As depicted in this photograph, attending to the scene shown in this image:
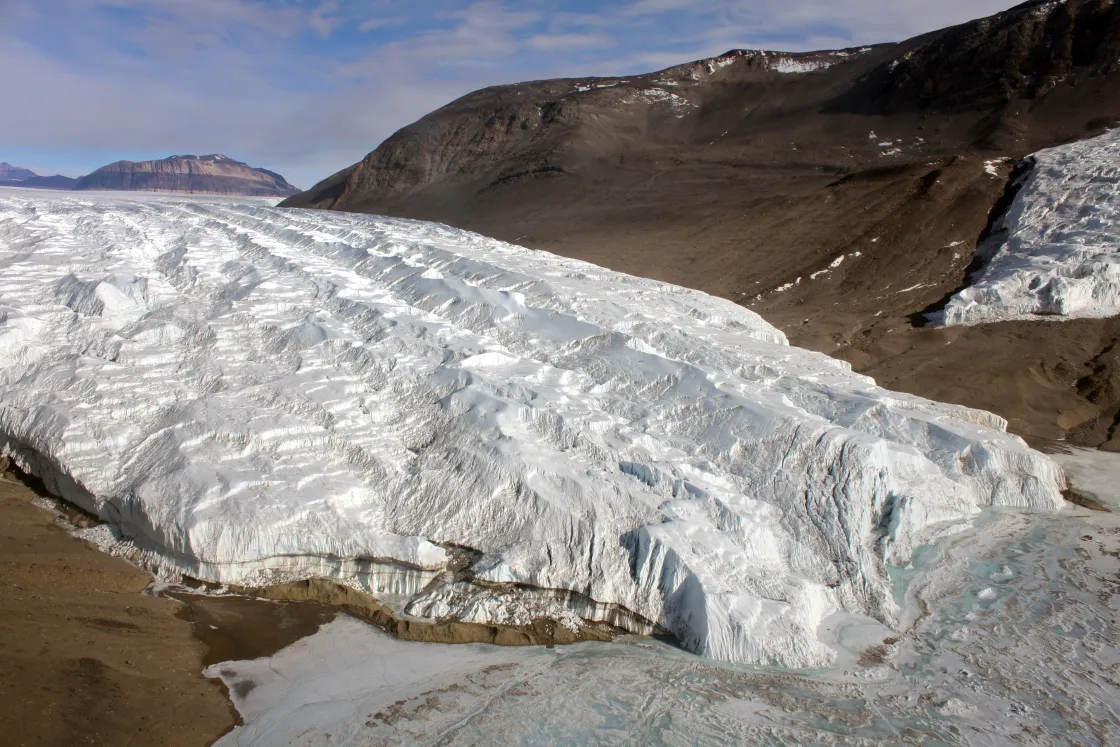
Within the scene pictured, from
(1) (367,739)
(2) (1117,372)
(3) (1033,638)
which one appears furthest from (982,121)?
(1) (367,739)

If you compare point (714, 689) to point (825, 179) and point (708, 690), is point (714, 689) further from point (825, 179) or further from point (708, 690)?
point (825, 179)

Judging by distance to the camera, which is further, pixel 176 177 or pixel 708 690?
pixel 176 177

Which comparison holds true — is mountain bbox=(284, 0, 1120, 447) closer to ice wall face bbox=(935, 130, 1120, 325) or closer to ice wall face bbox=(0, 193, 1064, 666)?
ice wall face bbox=(935, 130, 1120, 325)

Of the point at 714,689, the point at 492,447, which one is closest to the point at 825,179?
the point at 492,447

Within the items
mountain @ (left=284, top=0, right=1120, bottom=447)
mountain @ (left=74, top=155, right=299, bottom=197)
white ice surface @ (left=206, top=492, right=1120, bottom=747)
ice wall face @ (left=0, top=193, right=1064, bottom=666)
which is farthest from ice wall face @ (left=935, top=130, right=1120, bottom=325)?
mountain @ (left=74, top=155, right=299, bottom=197)

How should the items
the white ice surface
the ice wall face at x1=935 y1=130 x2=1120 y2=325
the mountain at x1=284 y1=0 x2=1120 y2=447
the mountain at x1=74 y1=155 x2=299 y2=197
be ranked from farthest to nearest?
the mountain at x1=74 y1=155 x2=299 y2=197
the ice wall face at x1=935 y1=130 x2=1120 y2=325
the mountain at x1=284 y1=0 x2=1120 y2=447
the white ice surface

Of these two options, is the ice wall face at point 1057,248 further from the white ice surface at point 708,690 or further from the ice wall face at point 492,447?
the white ice surface at point 708,690
